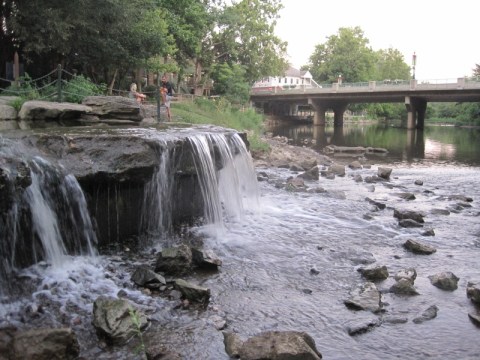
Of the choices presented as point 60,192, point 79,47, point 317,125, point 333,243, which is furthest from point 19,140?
→ point 317,125

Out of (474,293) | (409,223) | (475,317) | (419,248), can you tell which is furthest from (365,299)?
(409,223)

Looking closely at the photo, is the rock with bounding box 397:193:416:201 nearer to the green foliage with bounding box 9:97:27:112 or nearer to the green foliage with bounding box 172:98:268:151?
the green foliage with bounding box 172:98:268:151

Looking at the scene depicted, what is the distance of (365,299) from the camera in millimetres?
6973

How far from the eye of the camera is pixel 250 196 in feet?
45.8

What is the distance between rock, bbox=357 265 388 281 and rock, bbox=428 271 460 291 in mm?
802

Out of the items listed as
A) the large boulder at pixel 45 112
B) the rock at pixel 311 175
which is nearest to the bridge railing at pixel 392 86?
the rock at pixel 311 175

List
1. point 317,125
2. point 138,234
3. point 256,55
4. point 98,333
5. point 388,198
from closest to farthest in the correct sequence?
point 98,333 → point 138,234 → point 388,198 → point 256,55 → point 317,125

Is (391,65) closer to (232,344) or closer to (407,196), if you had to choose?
(407,196)

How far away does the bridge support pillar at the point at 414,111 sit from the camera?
54.1 meters

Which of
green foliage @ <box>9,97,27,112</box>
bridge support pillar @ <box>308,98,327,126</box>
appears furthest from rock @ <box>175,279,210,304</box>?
bridge support pillar @ <box>308,98,327,126</box>

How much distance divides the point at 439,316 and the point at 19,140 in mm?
7815

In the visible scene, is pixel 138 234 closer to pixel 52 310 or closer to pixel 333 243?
pixel 52 310

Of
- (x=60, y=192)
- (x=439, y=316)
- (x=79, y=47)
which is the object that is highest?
(x=79, y=47)

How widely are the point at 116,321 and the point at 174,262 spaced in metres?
2.13
